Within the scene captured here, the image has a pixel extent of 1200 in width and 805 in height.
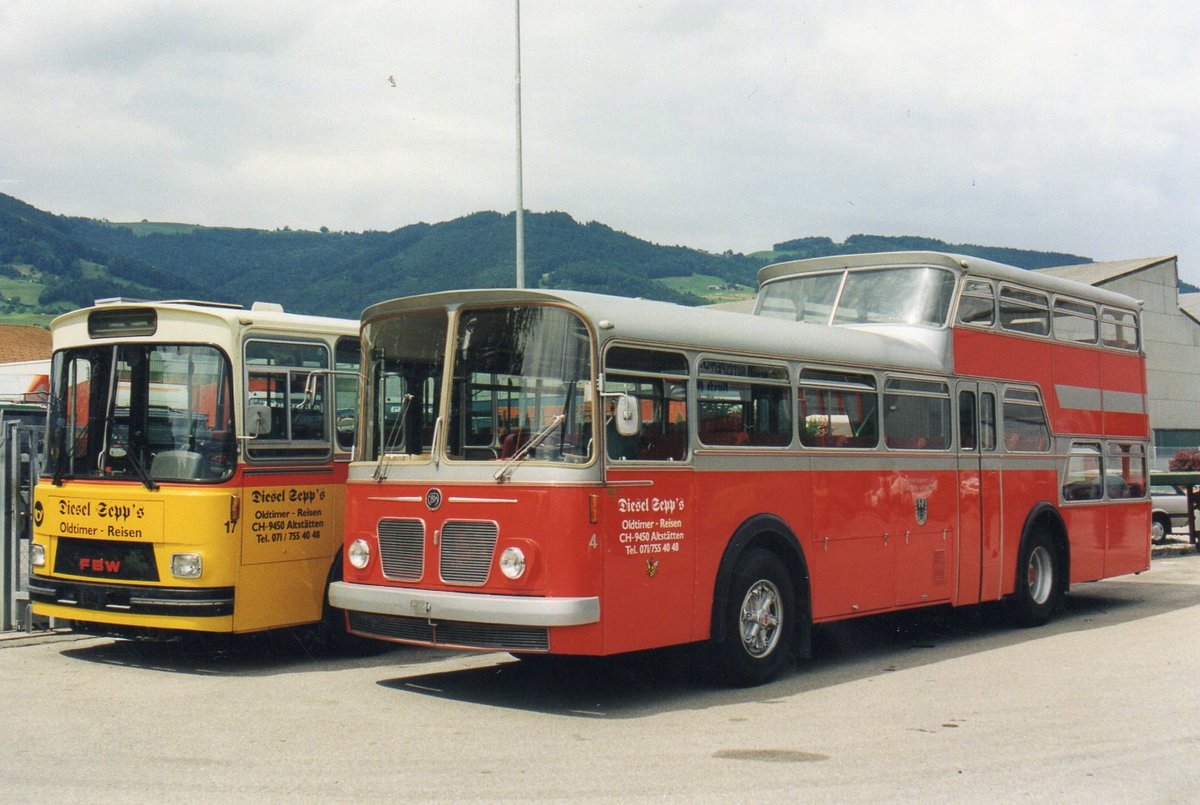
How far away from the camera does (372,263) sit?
145125 millimetres

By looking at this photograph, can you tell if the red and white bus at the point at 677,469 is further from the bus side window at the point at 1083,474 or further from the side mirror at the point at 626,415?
the bus side window at the point at 1083,474

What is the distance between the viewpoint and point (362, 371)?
33.5 feet

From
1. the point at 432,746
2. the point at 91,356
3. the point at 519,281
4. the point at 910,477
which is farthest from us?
the point at 519,281

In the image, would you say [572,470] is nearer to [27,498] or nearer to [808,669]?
[808,669]

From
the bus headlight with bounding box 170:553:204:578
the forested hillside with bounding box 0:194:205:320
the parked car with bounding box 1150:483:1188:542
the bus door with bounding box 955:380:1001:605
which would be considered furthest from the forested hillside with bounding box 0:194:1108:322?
the bus headlight with bounding box 170:553:204:578

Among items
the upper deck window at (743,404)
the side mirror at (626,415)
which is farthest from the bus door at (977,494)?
the side mirror at (626,415)

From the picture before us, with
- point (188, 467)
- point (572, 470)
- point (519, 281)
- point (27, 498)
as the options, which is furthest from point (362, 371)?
point (519, 281)

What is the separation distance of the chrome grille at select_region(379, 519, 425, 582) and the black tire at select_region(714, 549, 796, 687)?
2239 mm

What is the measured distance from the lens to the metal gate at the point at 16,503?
12.1 m

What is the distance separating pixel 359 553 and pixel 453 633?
1222 mm

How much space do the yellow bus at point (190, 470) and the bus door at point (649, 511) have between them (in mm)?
3224

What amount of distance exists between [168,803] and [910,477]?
7714mm

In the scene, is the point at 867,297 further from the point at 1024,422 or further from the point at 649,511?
the point at 649,511

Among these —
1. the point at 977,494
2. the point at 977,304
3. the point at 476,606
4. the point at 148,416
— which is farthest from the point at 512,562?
the point at 977,304
